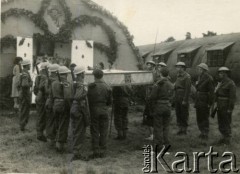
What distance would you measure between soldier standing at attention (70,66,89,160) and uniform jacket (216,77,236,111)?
2.93 meters

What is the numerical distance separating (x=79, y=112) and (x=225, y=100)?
3.12 meters

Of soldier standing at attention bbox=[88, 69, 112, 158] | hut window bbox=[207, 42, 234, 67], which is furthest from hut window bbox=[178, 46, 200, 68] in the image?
soldier standing at attention bbox=[88, 69, 112, 158]

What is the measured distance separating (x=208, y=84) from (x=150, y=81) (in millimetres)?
1271

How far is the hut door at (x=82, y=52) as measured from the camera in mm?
13297

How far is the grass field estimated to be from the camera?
6.46 m

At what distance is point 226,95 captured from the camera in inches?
318

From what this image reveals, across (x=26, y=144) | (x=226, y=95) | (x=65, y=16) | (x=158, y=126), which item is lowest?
(x=26, y=144)

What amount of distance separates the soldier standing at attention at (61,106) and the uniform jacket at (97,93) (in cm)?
49

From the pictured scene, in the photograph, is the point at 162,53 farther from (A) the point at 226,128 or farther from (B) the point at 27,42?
(A) the point at 226,128

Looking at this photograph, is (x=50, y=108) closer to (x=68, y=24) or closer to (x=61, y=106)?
(x=61, y=106)

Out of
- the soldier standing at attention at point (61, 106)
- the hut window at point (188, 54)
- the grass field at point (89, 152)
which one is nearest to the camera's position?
the grass field at point (89, 152)

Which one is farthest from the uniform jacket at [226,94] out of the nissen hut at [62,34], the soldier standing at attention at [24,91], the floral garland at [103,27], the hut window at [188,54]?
the hut window at [188,54]

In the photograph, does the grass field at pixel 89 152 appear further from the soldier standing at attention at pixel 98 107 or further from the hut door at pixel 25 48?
the hut door at pixel 25 48

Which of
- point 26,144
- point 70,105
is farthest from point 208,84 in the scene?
point 26,144
